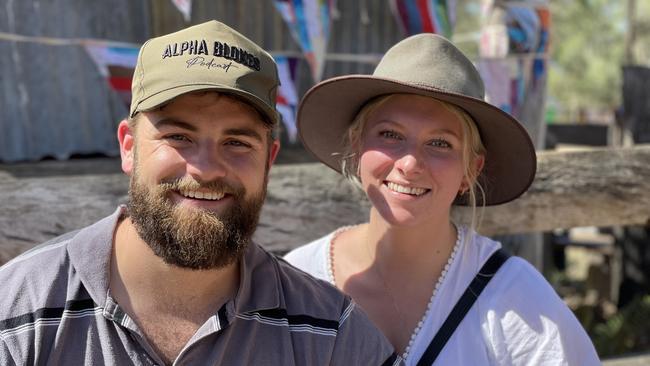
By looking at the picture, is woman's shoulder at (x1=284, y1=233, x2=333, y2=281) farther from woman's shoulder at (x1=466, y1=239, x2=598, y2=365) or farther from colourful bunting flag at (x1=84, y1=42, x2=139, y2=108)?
colourful bunting flag at (x1=84, y1=42, x2=139, y2=108)

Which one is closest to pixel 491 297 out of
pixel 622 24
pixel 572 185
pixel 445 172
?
pixel 445 172

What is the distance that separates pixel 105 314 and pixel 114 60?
9.96ft

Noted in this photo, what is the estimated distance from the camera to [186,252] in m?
1.69

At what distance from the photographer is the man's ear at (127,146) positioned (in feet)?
6.02

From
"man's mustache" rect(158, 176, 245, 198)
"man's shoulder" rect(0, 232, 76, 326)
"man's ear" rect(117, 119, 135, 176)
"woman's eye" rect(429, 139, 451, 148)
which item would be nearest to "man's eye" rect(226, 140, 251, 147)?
"man's mustache" rect(158, 176, 245, 198)

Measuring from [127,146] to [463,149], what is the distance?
40.2 inches

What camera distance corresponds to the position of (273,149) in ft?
6.54

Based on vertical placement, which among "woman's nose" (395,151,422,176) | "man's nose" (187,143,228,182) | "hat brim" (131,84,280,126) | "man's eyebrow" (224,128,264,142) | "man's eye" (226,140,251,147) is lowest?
"woman's nose" (395,151,422,176)

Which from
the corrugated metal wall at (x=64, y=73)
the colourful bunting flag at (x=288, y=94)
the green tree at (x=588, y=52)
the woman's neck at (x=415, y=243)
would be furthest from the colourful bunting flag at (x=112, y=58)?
the green tree at (x=588, y=52)

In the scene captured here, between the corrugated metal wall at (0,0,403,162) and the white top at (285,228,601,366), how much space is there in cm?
313

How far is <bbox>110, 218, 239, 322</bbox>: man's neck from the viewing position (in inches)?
67.9

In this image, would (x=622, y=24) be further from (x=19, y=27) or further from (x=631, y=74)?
(x=19, y=27)

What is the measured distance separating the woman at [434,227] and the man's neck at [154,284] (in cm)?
70

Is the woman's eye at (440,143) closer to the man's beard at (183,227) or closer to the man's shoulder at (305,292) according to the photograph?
the man's shoulder at (305,292)
